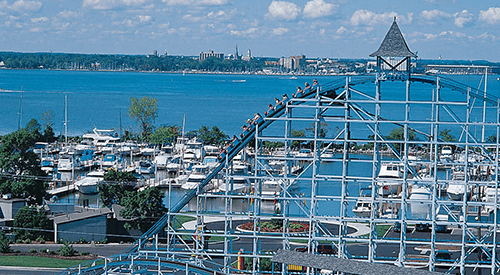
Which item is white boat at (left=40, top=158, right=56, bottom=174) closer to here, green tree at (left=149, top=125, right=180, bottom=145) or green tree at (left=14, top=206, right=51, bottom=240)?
green tree at (left=149, top=125, right=180, bottom=145)

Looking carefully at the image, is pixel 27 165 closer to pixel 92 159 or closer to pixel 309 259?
pixel 92 159

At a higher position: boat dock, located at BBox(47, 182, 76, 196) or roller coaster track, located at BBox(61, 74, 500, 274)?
roller coaster track, located at BBox(61, 74, 500, 274)

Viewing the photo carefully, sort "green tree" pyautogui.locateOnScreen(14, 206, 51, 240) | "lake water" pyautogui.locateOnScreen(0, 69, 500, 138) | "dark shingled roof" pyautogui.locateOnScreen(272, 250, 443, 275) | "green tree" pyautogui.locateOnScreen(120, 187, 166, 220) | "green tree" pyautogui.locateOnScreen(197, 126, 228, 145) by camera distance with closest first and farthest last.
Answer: "dark shingled roof" pyautogui.locateOnScreen(272, 250, 443, 275) → "green tree" pyautogui.locateOnScreen(14, 206, 51, 240) → "green tree" pyautogui.locateOnScreen(120, 187, 166, 220) → "green tree" pyautogui.locateOnScreen(197, 126, 228, 145) → "lake water" pyautogui.locateOnScreen(0, 69, 500, 138)

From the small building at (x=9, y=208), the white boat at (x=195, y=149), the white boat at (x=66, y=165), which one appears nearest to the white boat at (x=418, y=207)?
the white boat at (x=195, y=149)

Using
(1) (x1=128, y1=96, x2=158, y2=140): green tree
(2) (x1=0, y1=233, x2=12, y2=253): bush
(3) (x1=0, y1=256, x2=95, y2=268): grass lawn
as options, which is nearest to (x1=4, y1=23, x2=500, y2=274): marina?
(2) (x1=0, y1=233, x2=12, y2=253): bush

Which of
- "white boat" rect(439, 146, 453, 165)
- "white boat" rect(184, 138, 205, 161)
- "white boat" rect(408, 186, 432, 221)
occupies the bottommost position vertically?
"white boat" rect(408, 186, 432, 221)

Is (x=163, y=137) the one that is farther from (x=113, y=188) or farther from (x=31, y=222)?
(x=31, y=222)

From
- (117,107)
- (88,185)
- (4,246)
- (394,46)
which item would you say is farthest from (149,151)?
(117,107)
